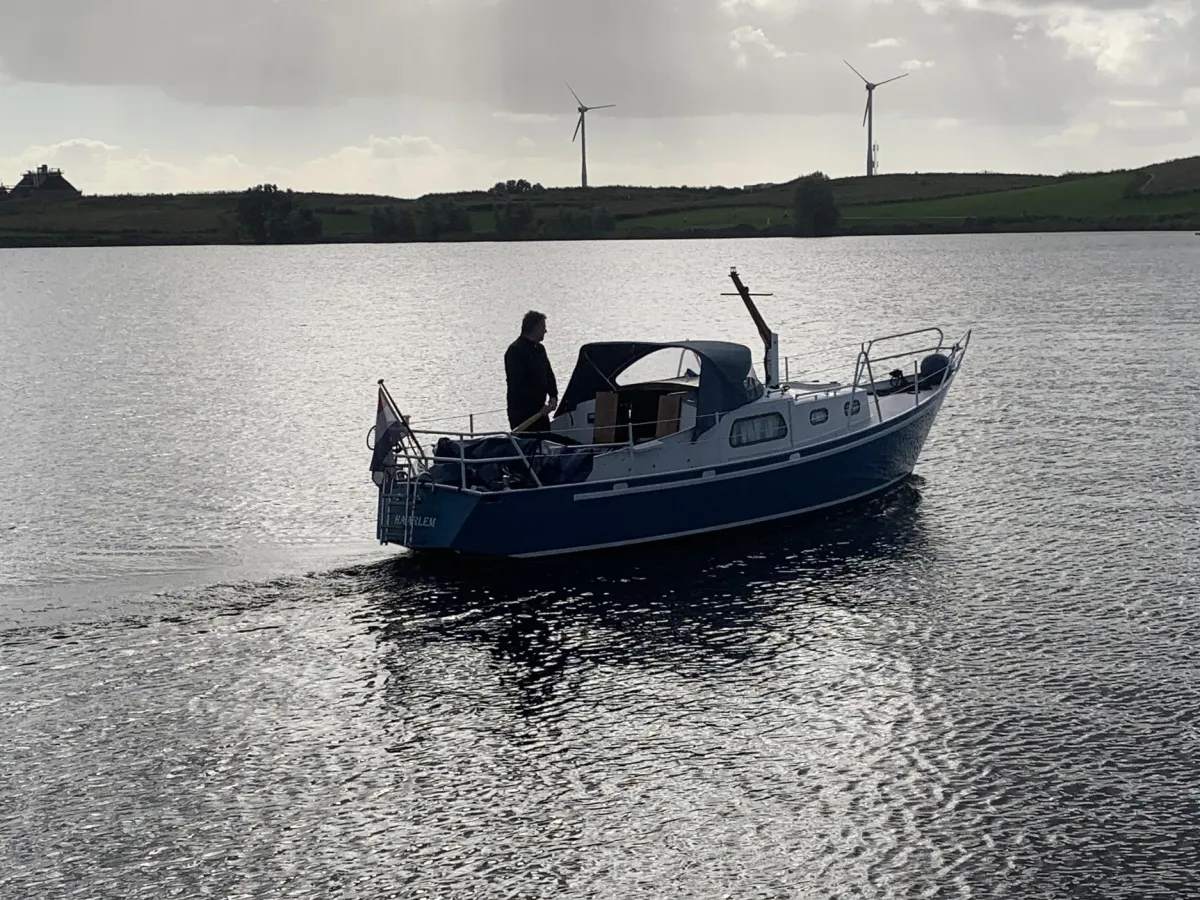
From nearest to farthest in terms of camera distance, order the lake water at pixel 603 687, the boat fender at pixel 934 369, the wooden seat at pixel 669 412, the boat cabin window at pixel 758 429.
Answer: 1. the lake water at pixel 603 687
2. the wooden seat at pixel 669 412
3. the boat cabin window at pixel 758 429
4. the boat fender at pixel 934 369

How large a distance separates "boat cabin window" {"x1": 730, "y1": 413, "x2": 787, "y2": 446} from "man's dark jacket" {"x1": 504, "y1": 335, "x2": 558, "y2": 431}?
361 centimetres

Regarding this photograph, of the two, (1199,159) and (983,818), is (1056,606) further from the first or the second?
(1199,159)

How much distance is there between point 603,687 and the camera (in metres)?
18.9

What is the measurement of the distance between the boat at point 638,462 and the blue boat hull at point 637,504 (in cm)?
2

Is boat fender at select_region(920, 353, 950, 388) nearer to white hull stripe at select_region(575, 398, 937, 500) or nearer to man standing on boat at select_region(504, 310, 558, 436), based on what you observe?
white hull stripe at select_region(575, 398, 937, 500)

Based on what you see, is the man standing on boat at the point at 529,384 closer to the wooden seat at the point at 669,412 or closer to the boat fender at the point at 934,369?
the wooden seat at the point at 669,412

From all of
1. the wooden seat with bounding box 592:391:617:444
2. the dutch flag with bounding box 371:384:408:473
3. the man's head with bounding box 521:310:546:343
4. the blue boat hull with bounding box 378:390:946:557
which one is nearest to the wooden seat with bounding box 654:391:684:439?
the wooden seat with bounding box 592:391:617:444

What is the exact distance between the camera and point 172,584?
22.9m

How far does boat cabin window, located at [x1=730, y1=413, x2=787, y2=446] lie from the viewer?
26.0 metres

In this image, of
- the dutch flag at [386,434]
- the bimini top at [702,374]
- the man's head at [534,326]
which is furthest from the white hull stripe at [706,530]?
the man's head at [534,326]

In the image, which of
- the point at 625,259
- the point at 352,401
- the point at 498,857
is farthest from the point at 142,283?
the point at 498,857

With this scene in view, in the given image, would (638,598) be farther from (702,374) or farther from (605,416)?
(702,374)

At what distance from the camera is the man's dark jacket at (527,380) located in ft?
80.9

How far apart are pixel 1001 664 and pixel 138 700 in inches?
458
